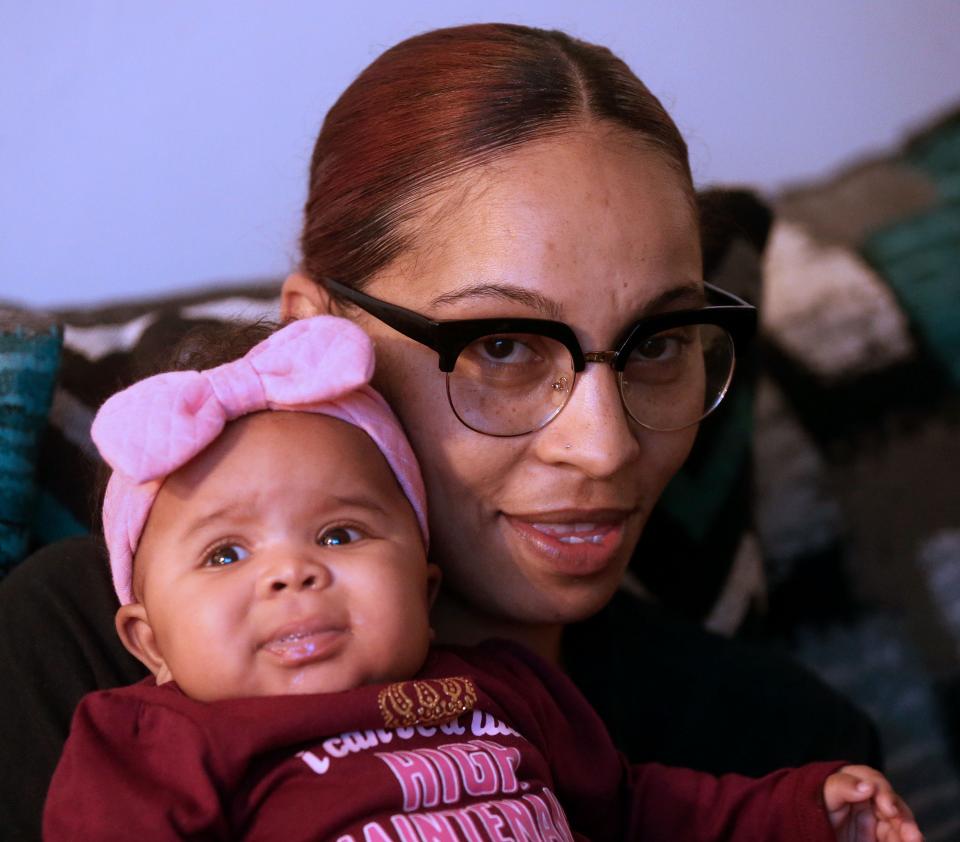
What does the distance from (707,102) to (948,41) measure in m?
0.77

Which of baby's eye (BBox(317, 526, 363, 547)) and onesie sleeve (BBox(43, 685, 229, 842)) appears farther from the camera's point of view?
baby's eye (BBox(317, 526, 363, 547))

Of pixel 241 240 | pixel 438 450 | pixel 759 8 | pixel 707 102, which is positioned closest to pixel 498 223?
pixel 438 450

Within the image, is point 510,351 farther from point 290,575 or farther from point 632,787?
point 632,787

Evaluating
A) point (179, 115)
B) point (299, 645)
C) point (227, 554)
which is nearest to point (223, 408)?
point (227, 554)

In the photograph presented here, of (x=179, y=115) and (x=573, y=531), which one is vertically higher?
(x=179, y=115)

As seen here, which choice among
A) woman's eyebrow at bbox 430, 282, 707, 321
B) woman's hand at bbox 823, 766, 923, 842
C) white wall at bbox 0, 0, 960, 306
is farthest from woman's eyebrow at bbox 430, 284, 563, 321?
white wall at bbox 0, 0, 960, 306

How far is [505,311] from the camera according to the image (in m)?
1.39

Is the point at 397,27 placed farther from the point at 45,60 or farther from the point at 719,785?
the point at 719,785

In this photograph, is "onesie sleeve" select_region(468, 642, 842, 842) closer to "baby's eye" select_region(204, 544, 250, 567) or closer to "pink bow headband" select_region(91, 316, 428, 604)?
"pink bow headband" select_region(91, 316, 428, 604)

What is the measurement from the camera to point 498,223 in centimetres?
140

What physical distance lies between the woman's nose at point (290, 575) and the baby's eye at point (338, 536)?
0.16ft

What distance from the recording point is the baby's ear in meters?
1.26

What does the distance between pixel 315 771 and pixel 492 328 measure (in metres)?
0.53

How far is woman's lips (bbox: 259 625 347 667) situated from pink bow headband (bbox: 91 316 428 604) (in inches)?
7.9
